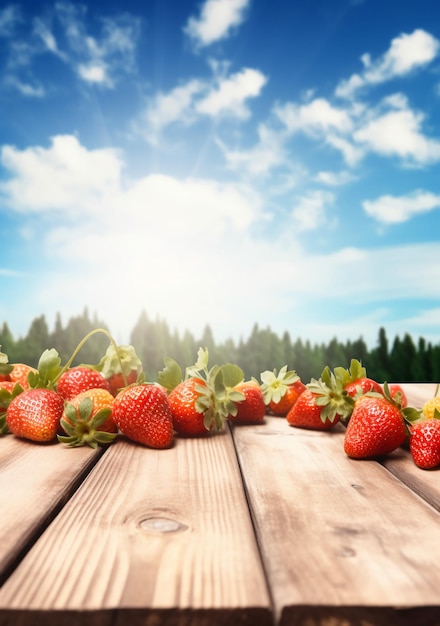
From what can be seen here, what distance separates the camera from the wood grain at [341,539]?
703 millimetres

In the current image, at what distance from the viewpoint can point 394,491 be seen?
1163 millimetres

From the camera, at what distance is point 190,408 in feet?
5.27

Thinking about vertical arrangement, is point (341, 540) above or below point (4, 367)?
below

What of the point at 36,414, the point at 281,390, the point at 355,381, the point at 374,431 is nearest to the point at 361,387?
the point at 355,381

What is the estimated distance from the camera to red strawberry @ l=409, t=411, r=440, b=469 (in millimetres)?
1344

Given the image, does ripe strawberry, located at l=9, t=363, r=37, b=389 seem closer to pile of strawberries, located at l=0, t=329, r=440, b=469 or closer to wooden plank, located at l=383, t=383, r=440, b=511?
pile of strawberries, located at l=0, t=329, r=440, b=469

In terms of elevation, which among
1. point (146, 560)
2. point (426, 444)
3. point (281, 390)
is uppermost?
point (281, 390)

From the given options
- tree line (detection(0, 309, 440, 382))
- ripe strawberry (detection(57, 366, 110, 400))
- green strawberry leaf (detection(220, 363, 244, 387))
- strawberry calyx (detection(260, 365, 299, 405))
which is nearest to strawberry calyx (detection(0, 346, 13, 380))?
ripe strawberry (detection(57, 366, 110, 400))

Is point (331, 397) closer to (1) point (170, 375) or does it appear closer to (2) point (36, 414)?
(1) point (170, 375)

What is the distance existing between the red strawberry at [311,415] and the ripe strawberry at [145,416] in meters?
0.40

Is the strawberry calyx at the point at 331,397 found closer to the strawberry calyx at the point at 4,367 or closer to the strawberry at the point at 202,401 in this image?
the strawberry at the point at 202,401

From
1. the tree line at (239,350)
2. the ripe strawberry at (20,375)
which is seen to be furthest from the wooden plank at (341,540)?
the tree line at (239,350)

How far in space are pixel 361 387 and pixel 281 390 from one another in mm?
270

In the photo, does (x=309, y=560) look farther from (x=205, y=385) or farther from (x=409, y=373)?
(x=409, y=373)
